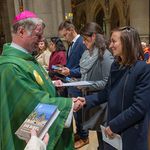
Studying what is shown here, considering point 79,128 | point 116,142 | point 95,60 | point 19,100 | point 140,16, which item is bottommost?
point 79,128

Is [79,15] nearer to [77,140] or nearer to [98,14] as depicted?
[98,14]

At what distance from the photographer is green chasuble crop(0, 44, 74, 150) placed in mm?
2338

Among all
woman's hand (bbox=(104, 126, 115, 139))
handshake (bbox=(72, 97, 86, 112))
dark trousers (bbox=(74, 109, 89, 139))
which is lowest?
dark trousers (bbox=(74, 109, 89, 139))

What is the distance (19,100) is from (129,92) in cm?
86

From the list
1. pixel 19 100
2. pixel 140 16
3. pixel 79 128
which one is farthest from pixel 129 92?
pixel 140 16

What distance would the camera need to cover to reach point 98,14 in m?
27.0

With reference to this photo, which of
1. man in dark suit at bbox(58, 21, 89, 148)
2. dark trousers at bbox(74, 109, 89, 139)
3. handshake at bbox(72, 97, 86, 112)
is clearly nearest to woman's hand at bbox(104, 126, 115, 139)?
handshake at bbox(72, 97, 86, 112)

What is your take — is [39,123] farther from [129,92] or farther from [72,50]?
[72,50]

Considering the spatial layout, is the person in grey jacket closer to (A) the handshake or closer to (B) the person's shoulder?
(A) the handshake

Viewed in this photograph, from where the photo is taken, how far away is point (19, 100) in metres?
2.37

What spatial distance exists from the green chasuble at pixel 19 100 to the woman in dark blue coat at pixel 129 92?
1.32ft

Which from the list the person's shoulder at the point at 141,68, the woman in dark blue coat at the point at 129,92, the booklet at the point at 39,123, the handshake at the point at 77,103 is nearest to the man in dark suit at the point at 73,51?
the handshake at the point at 77,103

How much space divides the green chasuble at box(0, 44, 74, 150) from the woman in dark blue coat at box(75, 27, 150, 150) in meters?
0.40

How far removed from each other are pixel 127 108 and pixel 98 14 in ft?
82.8
